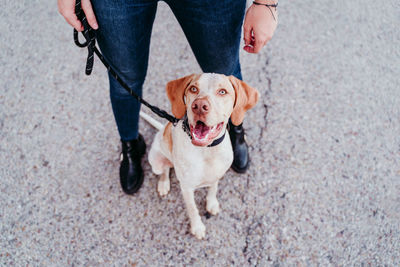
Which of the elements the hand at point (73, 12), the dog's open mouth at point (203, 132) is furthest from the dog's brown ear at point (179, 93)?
the hand at point (73, 12)

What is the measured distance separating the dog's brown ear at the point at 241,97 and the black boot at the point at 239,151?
2.67ft

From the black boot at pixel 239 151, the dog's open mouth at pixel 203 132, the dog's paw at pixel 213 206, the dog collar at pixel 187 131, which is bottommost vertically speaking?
the dog's paw at pixel 213 206

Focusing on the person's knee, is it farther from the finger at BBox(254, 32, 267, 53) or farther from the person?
the finger at BBox(254, 32, 267, 53)

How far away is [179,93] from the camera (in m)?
1.94

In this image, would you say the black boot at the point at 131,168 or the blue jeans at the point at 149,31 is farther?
the black boot at the point at 131,168

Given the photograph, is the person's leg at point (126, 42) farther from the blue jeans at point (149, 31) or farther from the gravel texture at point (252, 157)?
the gravel texture at point (252, 157)

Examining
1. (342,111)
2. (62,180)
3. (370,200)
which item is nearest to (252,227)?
(370,200)

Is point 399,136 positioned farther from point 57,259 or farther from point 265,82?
point 57,259

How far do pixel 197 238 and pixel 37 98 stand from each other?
2.33 m

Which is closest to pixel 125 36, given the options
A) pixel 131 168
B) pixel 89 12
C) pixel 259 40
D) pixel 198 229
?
pixel 89 12

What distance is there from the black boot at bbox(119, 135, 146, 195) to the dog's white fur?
0.49 metres

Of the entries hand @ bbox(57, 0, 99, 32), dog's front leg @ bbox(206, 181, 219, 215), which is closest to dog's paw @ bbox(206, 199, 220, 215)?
dog's front leg @ bbox(206, 181, 219, 215)

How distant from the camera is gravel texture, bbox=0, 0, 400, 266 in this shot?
249cm

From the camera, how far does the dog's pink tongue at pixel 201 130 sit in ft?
5.82
